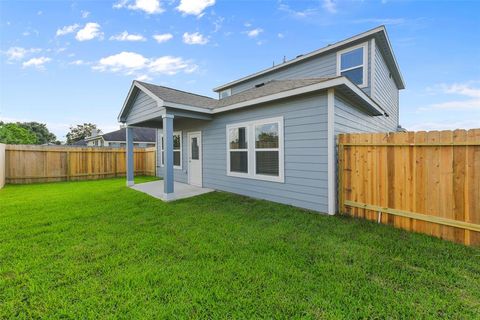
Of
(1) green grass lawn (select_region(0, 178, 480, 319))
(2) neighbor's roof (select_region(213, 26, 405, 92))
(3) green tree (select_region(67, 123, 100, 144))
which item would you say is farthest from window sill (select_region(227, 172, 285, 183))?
(3) green tree (select_region(67, 123, 100, 144))

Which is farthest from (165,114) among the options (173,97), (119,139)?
(119,139)

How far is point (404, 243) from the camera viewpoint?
3.26 meters

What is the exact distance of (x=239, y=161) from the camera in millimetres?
6707

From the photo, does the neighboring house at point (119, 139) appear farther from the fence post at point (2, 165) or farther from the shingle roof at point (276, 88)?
the shingle roof at point (276, 88)

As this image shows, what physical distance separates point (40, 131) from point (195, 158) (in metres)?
45.7

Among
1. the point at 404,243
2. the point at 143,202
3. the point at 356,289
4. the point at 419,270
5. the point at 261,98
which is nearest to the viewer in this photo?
the point at 356,289

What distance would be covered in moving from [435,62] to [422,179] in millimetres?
9563

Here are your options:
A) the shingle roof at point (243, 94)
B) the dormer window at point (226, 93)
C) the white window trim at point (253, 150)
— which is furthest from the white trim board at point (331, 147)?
the dormer window at point (226, 93)

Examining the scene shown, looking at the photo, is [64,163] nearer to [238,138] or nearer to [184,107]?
[184,107]

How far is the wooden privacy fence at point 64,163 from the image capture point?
941cm

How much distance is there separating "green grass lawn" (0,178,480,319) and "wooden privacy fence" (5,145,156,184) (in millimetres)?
6970

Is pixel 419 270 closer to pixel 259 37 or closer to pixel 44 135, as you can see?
pixel 259 37

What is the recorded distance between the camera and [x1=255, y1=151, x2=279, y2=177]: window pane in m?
5.71

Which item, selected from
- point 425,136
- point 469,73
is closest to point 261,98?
point 425,136
